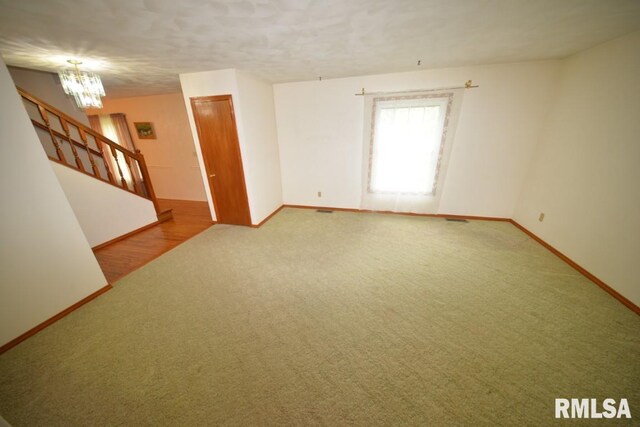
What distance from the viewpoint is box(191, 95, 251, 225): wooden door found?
314cm

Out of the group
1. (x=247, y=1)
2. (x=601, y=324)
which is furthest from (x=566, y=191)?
(x=247, y=1)

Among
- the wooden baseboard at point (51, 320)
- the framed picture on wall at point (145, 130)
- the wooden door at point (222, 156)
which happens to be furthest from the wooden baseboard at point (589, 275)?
the framed picture on wall at point (145, 130)

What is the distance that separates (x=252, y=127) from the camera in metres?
3.36

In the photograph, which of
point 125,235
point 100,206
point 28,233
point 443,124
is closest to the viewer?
point 28,233

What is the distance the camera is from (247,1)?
141cm

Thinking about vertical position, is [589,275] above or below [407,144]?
below

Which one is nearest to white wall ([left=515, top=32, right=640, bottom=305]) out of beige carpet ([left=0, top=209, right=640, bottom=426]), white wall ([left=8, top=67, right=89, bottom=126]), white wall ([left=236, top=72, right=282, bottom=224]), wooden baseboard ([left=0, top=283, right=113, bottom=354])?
beige carpet ([left=0, top=209, right=640, bottom=426])

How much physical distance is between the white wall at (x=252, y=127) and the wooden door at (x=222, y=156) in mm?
88

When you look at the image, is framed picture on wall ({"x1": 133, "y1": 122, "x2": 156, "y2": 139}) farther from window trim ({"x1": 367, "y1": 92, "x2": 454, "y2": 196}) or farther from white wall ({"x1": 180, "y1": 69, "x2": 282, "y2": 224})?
window trim ({"x1": 367, "y1": 92, "x2": 454, "y2": 196})

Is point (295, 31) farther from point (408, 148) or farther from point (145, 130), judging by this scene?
point (145, 130)

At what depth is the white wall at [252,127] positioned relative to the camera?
3006 mm

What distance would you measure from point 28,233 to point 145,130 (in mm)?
4209

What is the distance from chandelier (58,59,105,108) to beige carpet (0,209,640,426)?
2120 millimetres

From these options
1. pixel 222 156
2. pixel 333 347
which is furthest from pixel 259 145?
pixel 333 347
